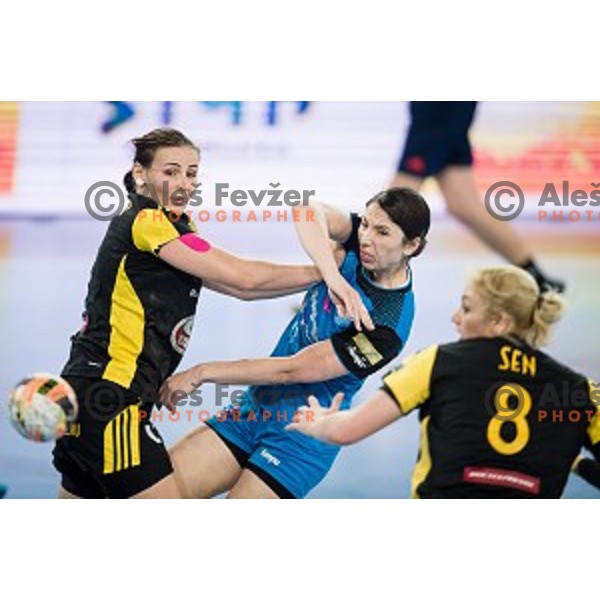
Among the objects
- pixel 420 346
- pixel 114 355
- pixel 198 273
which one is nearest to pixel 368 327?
pixel 420 346

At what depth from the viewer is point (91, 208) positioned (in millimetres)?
4191

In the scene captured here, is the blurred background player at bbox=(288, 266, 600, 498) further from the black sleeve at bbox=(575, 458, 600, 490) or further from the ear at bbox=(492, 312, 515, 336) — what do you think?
the black sleeve at bbox=(575, 458, 600, 490)

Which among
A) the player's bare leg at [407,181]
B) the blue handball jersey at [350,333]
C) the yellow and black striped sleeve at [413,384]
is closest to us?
the yellow and black striped sleeve at [413,384]

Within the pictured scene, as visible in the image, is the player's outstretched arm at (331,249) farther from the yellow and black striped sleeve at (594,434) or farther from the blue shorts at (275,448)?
the yellow and black striped sleeve at (594,434)

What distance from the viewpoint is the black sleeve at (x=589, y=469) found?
3525mm

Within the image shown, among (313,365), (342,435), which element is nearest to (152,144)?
(313,365)

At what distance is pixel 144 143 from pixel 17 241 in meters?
0.63

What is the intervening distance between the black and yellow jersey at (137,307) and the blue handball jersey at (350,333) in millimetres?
422

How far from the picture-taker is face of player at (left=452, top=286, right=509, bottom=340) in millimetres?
3367

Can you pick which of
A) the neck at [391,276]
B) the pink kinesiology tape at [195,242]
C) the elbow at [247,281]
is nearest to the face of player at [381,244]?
the neck at [391,276]

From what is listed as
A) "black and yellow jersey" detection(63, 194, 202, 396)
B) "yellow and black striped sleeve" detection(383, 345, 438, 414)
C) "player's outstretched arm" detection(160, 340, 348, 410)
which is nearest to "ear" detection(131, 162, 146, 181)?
"black and yellow jersey" detection(63, 194, 202, 396)

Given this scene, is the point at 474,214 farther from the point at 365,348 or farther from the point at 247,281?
the point at 247,281

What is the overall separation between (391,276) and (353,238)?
0.64 feet

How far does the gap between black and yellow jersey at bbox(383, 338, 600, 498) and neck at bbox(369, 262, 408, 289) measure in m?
0.72
